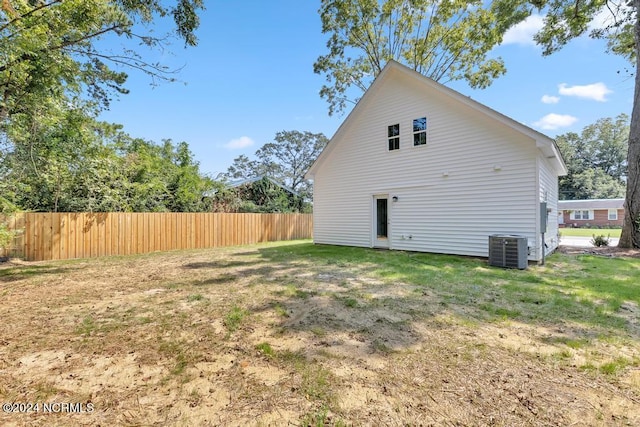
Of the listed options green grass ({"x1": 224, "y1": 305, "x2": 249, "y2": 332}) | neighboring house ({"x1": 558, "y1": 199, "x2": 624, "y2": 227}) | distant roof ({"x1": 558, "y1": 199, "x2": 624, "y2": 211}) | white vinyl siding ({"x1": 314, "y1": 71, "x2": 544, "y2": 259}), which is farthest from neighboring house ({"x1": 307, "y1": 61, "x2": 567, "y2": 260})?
neighboring house ({"x1": 558, "y1": 199, "x2": 624, "y2": 227})

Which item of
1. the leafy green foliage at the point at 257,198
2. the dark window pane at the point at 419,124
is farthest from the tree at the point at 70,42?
the leafy green foliage at the point at 257,198

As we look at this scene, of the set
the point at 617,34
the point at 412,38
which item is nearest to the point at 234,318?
the point at 412,38

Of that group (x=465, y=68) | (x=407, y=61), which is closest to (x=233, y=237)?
(x=407, y=61)

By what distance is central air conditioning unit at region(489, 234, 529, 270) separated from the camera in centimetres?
700

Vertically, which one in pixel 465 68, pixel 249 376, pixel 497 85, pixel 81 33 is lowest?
pixel 249 376

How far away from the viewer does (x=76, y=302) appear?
4.57 meters

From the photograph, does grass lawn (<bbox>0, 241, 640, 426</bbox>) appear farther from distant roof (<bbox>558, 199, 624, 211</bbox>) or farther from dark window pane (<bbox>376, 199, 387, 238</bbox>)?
distant roof (<bbox>558, 199, 624, 211</bbox>)

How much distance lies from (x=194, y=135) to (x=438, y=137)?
A: 13.4 meters

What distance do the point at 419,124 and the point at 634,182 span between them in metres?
8.42

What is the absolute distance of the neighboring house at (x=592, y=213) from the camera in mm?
31234

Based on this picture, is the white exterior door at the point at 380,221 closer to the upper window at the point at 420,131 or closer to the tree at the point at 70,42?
the upper window at the point at 420,131

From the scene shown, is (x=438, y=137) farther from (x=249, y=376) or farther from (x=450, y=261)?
(x=249, y=376)

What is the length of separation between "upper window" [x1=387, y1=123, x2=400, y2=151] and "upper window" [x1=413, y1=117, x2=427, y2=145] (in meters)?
0.60

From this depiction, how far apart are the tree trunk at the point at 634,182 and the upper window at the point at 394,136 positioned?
876 cm
